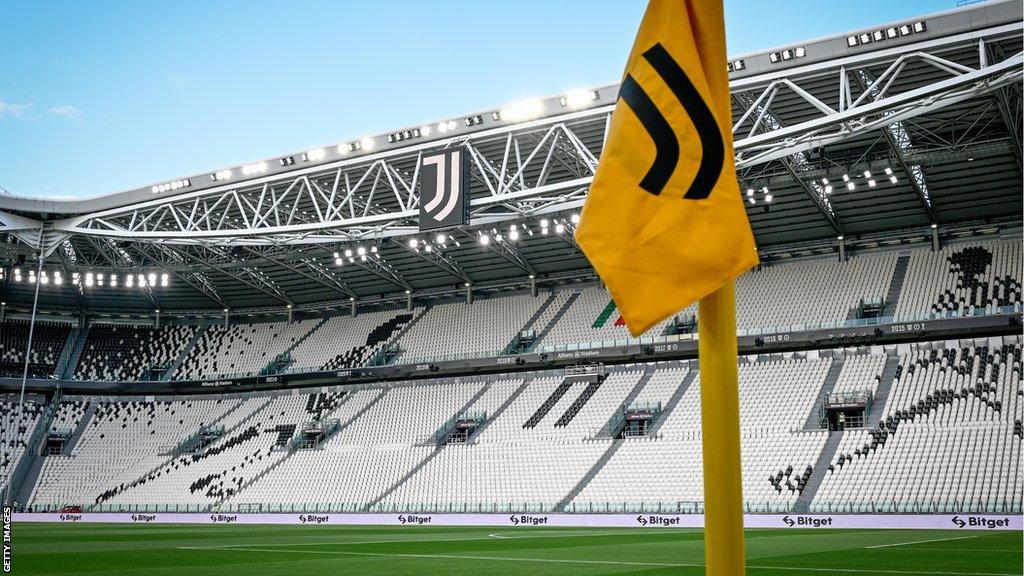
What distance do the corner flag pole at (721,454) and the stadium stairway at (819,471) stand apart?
112 feet

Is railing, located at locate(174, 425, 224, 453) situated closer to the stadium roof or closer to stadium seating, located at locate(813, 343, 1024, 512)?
the stadium roof

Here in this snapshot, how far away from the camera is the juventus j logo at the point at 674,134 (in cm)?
344

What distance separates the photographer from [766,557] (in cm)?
1717

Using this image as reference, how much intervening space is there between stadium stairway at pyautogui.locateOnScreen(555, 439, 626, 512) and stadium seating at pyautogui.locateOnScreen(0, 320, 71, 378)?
38.8 m

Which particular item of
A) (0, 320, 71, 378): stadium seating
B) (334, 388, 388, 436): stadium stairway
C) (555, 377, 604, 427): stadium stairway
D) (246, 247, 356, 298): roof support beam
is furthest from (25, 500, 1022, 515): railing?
(246, 247, 356, 298): roof support beam

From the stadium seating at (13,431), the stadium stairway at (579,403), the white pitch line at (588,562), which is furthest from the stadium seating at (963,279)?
the stadium seating at (13,431)

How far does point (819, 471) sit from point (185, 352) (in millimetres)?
45114

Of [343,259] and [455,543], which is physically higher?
[343,259]

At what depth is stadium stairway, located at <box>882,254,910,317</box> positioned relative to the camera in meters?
43.3

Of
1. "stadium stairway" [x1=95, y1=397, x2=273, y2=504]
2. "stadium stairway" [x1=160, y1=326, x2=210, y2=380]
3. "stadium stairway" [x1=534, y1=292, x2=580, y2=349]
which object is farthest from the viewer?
"stadium stairway" [x1=160, y1=326, x2=210, y2=380]

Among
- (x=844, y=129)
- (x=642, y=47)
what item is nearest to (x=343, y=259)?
(x=844, y=129)

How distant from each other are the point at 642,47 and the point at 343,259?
52.8m

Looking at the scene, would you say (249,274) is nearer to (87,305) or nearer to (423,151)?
(87,305)

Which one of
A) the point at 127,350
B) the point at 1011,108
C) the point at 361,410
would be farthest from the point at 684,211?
the point at 127,350
